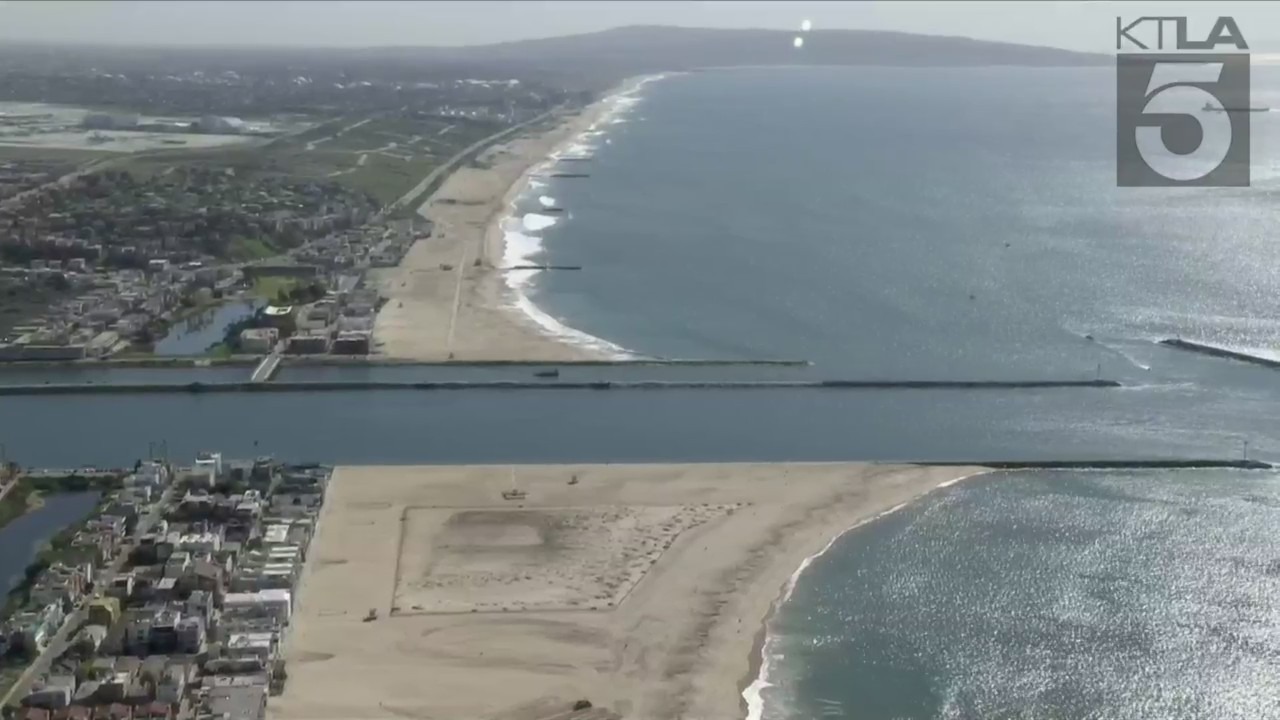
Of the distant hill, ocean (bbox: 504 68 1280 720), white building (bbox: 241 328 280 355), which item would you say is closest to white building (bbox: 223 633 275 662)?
ocean (bbox: 504 68 1280 720)

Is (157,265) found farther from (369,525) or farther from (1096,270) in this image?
(1096,270)

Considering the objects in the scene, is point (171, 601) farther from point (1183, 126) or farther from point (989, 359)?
point (1183, 126)

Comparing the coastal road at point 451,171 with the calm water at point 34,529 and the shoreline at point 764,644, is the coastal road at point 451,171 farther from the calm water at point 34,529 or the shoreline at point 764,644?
the shoreline at point 764,644

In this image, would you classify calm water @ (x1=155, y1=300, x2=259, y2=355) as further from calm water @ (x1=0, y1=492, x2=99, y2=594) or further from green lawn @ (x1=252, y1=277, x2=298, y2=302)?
calm water @ (x1=0, y1=492, x2=99, y2=594)

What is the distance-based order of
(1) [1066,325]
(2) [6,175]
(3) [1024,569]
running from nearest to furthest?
(3) [1024,569] → (1) [1066,325] → (2) [6,175]

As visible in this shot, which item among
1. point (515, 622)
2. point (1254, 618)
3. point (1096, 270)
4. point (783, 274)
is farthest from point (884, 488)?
point (1096, 270)

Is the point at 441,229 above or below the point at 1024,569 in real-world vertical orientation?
above

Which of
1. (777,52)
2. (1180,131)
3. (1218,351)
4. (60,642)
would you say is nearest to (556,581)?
(60,642)
